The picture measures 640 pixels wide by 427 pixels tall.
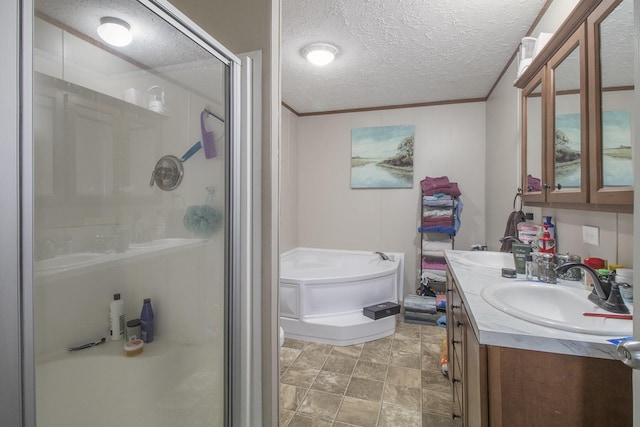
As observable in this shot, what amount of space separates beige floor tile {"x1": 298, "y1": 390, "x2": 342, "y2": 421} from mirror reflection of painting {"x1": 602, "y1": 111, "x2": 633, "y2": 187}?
1.76 meters

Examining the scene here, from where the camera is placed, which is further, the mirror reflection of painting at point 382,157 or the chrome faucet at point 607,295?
the mirror reflection of painting at point 382,157

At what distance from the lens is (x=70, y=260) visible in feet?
4.41

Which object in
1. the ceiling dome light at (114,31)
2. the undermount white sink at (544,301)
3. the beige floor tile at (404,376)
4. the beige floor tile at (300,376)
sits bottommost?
the beige floor tile at (300,376)

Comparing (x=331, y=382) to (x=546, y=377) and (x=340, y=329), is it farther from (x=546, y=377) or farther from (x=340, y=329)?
(x=546, y=377)

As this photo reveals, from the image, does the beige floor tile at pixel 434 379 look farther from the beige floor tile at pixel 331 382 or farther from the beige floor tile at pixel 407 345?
Result: the beige floor tile at pixel 331 382

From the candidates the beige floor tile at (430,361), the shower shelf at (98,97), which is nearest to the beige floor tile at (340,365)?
the beige floor tile at (430,361)

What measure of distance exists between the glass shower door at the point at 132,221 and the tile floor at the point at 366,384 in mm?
756

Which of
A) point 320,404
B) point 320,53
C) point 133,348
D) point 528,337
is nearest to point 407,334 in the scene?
point 320,404

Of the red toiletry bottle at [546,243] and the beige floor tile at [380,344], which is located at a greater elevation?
the red toiletry bottle at [546,243]

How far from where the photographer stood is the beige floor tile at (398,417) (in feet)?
5.44

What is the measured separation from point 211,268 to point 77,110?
958mm

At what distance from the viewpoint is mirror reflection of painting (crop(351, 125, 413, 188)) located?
3615mm

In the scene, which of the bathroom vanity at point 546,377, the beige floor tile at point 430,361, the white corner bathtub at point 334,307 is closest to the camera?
the bathroom vanity at point 546,377

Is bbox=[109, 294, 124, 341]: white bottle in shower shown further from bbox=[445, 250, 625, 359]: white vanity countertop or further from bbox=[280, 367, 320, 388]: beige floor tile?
bbox=[445, 250, 625, 359]: white vanity countertop
